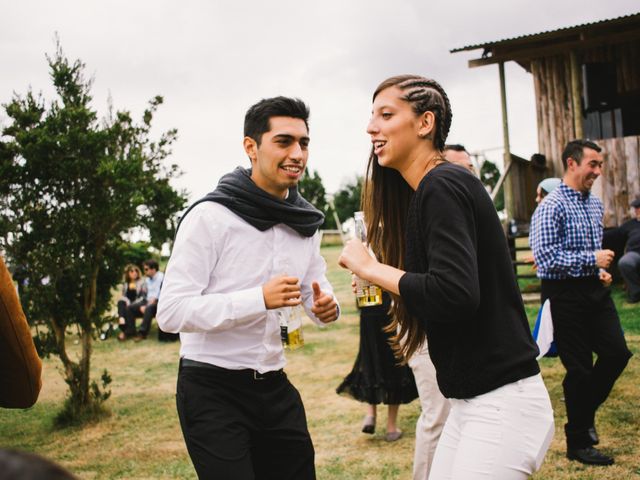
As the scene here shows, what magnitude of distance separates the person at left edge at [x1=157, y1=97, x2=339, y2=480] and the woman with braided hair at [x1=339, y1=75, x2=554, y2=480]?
84 cm

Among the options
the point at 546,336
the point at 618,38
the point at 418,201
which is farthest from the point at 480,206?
the point at 618,38

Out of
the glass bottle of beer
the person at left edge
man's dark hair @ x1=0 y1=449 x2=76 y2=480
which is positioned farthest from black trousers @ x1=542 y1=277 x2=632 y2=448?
man's dark hair @ x1=0 y1=449 x2=76 y2=480

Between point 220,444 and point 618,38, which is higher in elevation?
point 618,38

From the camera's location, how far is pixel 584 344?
5.63 m

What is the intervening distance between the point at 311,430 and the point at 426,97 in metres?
5.44

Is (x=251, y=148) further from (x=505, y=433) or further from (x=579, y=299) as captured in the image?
(x=579, y=299)

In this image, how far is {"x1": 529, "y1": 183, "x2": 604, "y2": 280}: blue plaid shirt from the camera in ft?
18.4

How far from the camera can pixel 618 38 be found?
1383 centimetres

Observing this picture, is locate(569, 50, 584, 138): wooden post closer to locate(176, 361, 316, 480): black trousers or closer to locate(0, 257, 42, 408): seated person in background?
locate(176, 361, 316, 480): black trousers

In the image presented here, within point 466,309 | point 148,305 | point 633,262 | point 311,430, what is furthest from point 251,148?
point 148,305

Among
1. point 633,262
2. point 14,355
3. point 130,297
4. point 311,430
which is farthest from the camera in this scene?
point 130,297

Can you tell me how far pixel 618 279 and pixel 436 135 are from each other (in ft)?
45.1

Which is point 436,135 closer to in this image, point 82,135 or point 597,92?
point 82,135

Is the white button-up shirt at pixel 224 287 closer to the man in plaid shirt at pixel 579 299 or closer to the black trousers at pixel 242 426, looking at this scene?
the black trousers at pixel 242 426
